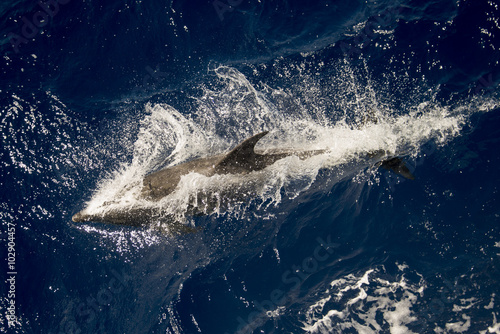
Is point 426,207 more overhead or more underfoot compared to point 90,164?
more underfoot

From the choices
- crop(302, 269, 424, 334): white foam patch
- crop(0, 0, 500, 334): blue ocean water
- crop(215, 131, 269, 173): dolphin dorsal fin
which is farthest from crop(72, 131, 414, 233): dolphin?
crop(302, 269, 424, 334): white foam patch

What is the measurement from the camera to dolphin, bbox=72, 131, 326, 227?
782 centimetres

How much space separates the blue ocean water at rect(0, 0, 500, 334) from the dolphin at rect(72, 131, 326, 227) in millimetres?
251

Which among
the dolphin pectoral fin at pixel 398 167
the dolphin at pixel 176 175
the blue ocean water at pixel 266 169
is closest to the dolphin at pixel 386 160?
the dolphin pectoral fin at pixel 398 167

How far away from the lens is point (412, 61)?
9211 mm

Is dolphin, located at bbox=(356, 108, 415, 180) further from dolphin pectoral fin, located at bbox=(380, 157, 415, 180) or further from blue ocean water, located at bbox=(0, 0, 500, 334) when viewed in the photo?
blue ocean water, located at bbox=(0, 0, 500, 334)

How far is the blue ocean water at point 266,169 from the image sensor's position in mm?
8336

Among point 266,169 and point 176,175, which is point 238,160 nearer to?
point 266,169

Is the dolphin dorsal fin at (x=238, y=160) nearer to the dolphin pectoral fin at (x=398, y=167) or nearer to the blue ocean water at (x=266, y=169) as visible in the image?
the blue ocean water at (x=266, y=169)

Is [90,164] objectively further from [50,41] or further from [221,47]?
[221,47]

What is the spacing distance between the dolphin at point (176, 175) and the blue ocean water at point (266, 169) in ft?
0.82

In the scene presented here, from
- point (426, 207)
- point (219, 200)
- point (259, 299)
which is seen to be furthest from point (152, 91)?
point (426, 207)

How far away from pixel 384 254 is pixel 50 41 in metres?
11.3

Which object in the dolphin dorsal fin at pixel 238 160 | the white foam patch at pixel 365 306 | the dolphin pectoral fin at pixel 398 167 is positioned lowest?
the white foam patch at pixel 365 306
